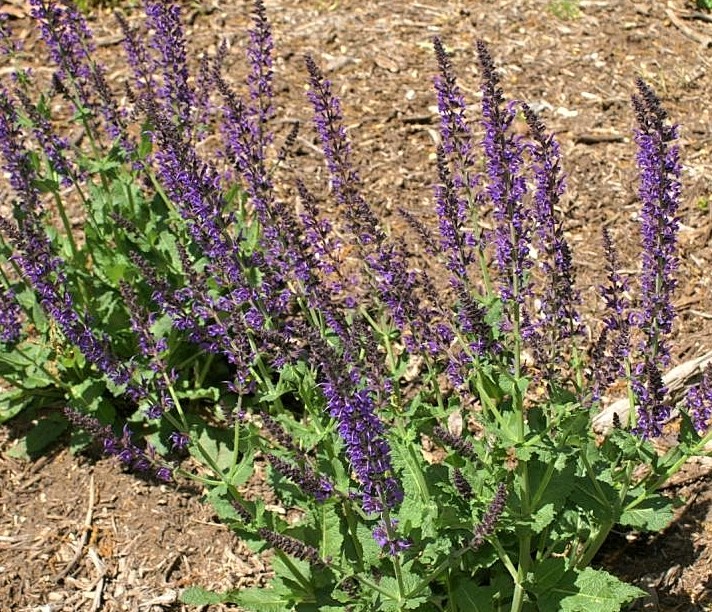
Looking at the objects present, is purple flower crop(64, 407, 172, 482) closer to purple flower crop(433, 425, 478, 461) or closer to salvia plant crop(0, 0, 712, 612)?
salvia plant crop(0, 0, 712, 612)

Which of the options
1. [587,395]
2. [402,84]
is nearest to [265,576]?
[587,395]

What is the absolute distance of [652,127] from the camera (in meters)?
3.91

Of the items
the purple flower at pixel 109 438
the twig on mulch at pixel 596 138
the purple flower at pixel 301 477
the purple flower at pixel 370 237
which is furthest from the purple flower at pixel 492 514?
the twig on mulch at pixel 596 138

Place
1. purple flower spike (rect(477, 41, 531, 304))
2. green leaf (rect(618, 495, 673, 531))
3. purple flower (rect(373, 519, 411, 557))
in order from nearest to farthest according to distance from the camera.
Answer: purple flower (rect(373, 519, 411, 557)), purple flower spike (rect(477, 41, 531, 304)), green leaf (rect(618, 495, 673, 531))

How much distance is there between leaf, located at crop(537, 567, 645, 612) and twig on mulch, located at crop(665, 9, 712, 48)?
6.94 metres

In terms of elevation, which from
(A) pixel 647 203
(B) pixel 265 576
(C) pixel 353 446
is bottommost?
(B) pixel 265 576

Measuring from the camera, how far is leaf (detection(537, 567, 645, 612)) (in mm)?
4285

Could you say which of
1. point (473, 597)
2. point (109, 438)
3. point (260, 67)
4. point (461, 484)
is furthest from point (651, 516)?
point (260, 67)

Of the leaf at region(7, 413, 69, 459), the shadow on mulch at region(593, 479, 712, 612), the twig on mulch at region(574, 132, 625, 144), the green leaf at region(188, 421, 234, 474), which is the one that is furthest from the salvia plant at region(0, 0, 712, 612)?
the twig on mulch at region(574, 132, 625, 144)

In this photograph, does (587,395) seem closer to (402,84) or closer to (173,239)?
(173,239)

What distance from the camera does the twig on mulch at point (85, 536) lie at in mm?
5750

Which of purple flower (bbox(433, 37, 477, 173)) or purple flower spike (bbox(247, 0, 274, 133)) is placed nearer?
purple flower (bbox(433, 37, 477, 173))

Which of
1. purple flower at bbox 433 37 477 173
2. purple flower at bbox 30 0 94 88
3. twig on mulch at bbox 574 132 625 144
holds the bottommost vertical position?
twig on mulch at bbox 574 132 625 144

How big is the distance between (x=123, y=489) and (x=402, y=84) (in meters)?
5.11
